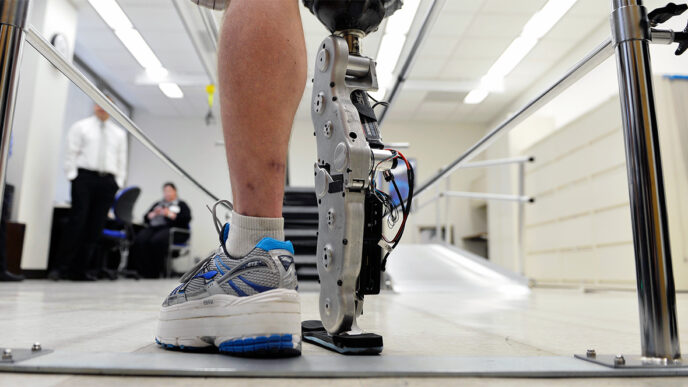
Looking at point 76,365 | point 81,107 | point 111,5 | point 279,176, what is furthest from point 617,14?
point 81,107

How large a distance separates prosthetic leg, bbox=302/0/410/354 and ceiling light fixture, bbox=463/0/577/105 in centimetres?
449

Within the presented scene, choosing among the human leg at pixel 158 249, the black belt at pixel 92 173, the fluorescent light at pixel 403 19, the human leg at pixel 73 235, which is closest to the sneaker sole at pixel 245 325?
the human leg at pixel 73 235

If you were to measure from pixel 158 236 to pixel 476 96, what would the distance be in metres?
4.54

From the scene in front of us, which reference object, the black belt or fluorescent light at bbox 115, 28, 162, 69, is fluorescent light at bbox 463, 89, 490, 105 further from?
the black belt

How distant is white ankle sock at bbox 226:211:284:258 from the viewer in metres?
0.59

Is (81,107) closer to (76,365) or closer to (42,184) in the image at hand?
(42,184)

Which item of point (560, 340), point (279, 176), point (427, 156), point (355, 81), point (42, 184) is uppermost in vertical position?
point (427, 156)

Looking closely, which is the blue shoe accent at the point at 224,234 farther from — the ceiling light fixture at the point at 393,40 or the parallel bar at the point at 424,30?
the ceiling light fixture at the point at 393,40

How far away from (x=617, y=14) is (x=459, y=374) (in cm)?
47

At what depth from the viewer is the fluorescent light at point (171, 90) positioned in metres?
6.27

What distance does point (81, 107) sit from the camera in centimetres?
587

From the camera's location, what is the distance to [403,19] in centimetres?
462

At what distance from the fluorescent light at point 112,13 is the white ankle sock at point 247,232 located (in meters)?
4.66

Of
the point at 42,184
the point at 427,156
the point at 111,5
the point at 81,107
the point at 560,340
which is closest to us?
the point at 560,340
